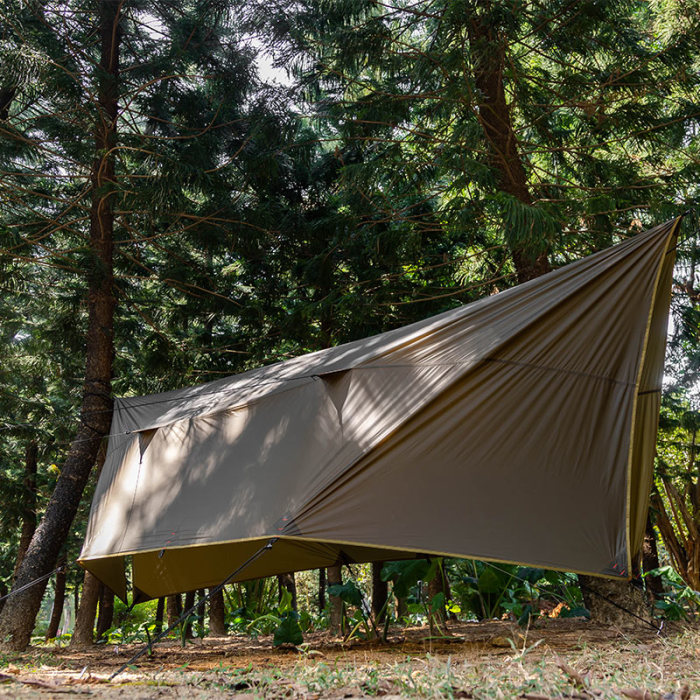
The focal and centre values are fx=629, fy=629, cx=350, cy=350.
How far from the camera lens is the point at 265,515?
4.09 meters

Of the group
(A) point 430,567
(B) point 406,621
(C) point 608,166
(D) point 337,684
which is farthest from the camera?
(B) point 406,621

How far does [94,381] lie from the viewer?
22.7ft

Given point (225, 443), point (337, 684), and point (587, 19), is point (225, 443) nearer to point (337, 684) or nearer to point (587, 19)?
point (337, 684)

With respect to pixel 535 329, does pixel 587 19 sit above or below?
above

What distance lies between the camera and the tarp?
12.4ft

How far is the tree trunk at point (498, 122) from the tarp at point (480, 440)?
4.30 feet

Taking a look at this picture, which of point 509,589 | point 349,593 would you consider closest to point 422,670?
point 349,593

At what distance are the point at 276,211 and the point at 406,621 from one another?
5.38 meters

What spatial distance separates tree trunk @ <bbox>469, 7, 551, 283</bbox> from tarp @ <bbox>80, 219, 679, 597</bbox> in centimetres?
131

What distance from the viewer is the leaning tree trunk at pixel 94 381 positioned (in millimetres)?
6055

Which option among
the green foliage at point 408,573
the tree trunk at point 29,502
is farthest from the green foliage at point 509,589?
the tree trunk at point 29,502

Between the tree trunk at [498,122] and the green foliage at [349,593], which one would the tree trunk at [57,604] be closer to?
the green foliage at [349,593]

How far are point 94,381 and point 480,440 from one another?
15.4ft

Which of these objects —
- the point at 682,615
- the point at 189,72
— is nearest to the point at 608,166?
the point at 682,615
